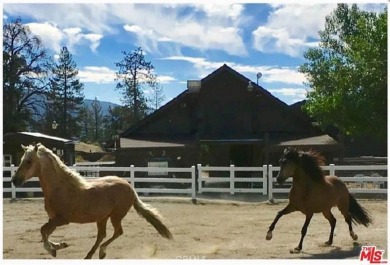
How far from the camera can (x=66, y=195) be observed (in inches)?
214

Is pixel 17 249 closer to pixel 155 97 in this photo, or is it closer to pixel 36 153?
pixel 36 153

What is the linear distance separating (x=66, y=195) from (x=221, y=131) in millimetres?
4407

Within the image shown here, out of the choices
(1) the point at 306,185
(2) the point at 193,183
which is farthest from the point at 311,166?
(2) the point at 193,183

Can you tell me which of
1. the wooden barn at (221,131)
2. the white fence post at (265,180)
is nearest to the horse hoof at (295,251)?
the wooden barn at (221,131)

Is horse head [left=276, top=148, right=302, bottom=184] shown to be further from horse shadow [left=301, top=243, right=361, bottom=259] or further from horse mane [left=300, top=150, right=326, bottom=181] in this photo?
horse shadow [left=301, top=243, right=361, bottom=259]

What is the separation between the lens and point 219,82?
367 inches

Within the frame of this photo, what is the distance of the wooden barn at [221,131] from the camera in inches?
339

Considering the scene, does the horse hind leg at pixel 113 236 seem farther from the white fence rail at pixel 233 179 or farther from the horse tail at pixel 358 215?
the white fence rail at pixel 233 179

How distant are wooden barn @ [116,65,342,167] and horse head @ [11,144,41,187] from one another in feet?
9.81

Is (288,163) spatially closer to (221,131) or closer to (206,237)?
(206,237)

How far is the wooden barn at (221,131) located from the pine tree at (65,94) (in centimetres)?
141

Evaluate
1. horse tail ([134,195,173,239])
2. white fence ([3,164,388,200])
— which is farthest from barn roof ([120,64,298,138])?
horse tail ([134,195,173,239])

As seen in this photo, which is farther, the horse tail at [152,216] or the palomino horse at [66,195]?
the horse tail at [152,216]

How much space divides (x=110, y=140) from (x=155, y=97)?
1.52 m
